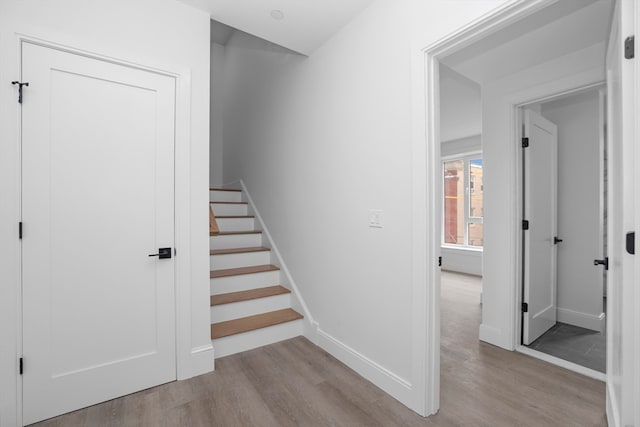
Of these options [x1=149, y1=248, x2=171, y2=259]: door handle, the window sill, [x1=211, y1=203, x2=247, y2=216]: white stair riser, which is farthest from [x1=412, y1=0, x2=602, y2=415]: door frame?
the window sill

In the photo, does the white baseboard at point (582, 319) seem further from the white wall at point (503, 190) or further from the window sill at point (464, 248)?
the window sill at point (464, 248)

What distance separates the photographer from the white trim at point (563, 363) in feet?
7.30

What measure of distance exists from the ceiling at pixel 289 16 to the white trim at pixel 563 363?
3059 mm

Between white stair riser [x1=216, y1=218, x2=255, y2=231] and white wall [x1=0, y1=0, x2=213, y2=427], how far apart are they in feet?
4.98

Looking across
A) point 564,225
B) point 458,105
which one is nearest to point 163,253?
point 564,225

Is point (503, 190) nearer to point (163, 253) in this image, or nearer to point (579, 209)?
point (579, 209)

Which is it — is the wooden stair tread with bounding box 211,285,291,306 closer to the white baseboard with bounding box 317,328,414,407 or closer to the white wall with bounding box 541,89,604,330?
the white baseboard with bounding box 317,328,414,407

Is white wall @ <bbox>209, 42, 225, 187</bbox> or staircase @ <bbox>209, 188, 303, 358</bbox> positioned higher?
white wall @ <bbox>209, 42, 225, 187</bbox>

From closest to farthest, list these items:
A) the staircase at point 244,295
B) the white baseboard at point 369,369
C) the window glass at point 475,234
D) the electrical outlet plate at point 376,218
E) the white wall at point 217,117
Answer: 1. the white baseboard at point 369,369
2. the electrical outlet plate at point 376,218
3. the staircase at point 244,295
4. the white wall at point 217,117
5. the window glass at point 475,234

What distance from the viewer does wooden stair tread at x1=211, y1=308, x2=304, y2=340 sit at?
8.40ft

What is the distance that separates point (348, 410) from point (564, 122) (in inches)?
144

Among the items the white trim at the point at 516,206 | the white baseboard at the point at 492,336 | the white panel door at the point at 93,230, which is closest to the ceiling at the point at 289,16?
the white panel door at the point at 93,230

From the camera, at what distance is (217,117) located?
5.51 meters

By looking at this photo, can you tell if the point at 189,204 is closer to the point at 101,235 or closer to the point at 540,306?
the point at 101,235
